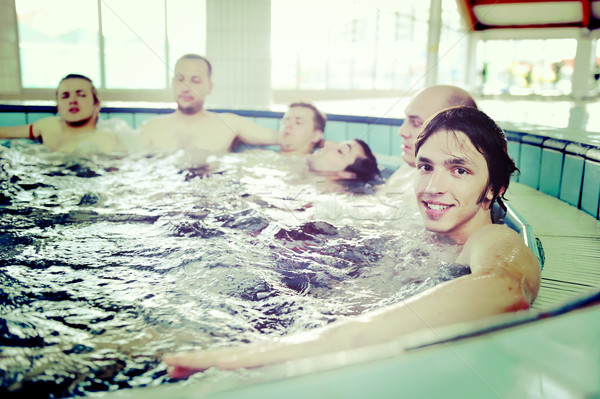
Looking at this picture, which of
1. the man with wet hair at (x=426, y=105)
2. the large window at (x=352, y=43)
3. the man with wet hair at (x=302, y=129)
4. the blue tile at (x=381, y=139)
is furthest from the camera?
the large window at (x=352, y=43)

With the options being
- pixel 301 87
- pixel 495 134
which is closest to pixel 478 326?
pixel 495 134

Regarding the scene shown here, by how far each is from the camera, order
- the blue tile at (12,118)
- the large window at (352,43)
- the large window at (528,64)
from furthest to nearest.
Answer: the large window at (528,64), the large window at (352,43), the blue tile at (12,118)

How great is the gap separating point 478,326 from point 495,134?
104cm

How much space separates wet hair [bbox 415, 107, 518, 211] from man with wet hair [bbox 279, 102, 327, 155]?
7.75 feet

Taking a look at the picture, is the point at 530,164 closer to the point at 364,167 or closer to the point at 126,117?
the point at 364,167

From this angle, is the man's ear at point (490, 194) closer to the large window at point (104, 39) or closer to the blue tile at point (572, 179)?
the blue tile at point (572, 179)

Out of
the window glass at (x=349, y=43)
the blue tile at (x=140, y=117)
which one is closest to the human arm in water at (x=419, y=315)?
the blue tile at (x=140, y=117)

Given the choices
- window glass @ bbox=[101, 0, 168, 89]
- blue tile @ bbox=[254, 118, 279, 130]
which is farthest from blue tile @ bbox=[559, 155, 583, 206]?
window glass @ bbox=[101, 0, 168, 89]

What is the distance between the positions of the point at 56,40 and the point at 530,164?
33.5 feet

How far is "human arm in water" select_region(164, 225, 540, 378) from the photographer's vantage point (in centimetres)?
85

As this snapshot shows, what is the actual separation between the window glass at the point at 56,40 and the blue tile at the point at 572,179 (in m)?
9.15

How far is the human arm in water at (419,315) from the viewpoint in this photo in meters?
0.85

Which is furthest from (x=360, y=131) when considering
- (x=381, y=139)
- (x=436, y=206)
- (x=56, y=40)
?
(x=56, y=40)

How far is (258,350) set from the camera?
0.85 meters
